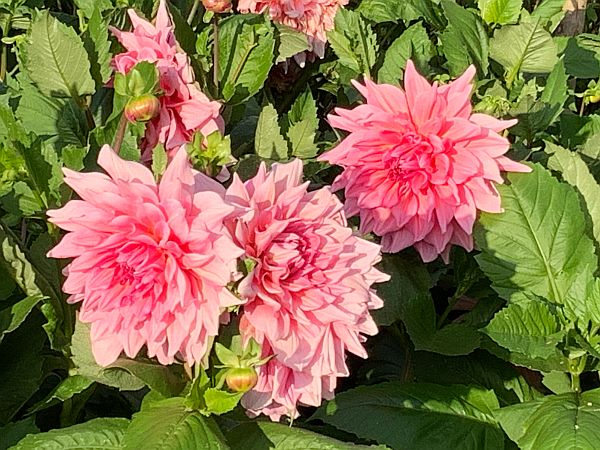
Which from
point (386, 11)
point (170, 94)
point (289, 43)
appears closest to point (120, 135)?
point (170, 94)

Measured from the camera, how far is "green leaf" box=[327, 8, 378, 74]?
161 cm

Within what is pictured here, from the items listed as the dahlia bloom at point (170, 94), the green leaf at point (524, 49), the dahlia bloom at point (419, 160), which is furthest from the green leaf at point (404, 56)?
the dahlia bloom at point (170, 94)

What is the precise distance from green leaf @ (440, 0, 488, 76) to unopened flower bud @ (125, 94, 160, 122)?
0.68m

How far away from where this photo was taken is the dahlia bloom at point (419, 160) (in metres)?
1.23

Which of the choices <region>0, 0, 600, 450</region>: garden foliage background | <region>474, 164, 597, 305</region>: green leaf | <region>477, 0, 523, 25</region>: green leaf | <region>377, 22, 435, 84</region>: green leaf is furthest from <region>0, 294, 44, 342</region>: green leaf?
<region>477, 0, 523, 25</region>: green leaf

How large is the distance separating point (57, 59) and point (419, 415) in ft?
2.22

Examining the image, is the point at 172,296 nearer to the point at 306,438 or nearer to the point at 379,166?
the point at 306,438

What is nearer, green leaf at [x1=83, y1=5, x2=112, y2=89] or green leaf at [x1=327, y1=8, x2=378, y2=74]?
green leaf at [x1=83, y1=5, x2=112, y2=89]

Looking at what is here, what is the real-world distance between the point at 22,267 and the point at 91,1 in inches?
25.4

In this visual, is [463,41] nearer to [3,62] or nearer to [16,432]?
[3,62]

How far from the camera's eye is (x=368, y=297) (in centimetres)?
98

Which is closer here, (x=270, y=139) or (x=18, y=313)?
(x=18, y=313)

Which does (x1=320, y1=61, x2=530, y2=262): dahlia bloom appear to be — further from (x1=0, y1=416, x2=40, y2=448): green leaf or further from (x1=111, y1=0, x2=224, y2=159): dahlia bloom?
(x1=0, y1=416, x2=40, y2=448): green leaf

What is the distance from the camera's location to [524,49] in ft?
5.25
